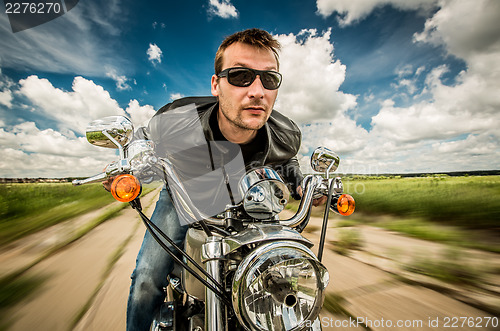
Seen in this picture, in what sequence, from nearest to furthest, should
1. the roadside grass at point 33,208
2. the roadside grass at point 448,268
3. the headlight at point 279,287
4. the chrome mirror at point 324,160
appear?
the headlight at point 279,287 < the chrome mirror at point 324,160 < the roadside grass at point 448,268 < the roadside grass at point 33,208

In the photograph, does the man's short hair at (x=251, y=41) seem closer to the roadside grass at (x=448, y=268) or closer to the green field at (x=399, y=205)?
the green field at (x=399, y=205)

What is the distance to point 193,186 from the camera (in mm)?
1851

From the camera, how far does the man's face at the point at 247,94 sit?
151 cm

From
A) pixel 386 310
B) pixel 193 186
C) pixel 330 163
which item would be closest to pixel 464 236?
pixel 386 310

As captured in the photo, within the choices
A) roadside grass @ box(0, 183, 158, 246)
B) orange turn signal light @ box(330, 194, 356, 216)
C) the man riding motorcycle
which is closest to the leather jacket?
the man riding motorcycle

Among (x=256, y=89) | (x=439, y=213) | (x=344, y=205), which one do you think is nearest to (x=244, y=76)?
(x=256, y=89)

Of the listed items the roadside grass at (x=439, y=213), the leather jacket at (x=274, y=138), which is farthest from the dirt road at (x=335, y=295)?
the leather jacket at (x=274, y=138)

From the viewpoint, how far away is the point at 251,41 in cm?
173

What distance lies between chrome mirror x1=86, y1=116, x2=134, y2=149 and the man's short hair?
104 cm

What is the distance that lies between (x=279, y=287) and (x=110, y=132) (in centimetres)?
86

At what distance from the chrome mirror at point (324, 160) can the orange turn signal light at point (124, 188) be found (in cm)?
95

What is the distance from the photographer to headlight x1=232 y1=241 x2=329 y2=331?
79 centimetres

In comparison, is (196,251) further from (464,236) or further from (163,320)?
(464,236)

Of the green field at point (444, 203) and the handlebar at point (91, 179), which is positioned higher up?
the handlebar at point (91, 179)
